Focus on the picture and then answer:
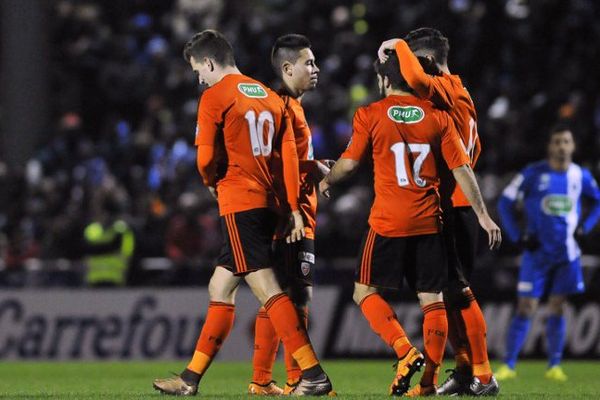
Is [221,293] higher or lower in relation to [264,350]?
higher

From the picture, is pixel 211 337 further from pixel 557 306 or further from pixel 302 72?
pixel 557 306

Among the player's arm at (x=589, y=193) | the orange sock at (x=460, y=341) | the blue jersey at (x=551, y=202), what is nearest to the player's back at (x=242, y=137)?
the orange sock at (x=460, y=341)

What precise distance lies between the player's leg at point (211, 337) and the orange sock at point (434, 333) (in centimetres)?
121

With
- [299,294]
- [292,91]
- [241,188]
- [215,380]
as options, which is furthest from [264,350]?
[215,380]

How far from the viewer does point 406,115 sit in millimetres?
8156

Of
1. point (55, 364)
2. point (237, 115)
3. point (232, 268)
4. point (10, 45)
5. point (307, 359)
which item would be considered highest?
point (10, 45)

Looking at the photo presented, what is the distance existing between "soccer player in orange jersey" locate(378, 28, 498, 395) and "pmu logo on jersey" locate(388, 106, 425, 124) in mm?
228

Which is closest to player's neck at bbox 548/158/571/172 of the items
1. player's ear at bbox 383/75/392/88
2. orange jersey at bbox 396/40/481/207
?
orange jersey at bbox 396/40/481/207

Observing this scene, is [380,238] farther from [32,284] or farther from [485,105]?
[485,105]

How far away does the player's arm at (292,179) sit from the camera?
8.09m

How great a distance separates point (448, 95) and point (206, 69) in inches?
60.0

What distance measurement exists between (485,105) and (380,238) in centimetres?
987

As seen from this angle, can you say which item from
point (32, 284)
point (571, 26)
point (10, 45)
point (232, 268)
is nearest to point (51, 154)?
point (10, 45)

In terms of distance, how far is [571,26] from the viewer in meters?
18.1
